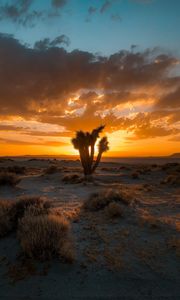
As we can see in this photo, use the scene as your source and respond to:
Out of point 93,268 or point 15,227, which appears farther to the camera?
point 15,227

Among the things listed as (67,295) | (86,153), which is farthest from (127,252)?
(86,153)

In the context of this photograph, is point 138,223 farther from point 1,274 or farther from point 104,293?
point 1,274

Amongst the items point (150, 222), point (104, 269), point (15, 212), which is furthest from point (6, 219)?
point (150, 222)

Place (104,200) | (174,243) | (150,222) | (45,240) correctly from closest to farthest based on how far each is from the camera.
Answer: (45,240) → (174,243) → (150,222) → (104,200)

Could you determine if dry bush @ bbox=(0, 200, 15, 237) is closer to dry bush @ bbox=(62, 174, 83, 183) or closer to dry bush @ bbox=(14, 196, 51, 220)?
dry bush @ bbox=(14, 196, 51, 220)

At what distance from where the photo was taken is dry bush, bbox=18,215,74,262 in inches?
237

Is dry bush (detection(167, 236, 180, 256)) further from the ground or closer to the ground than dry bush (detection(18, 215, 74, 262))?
closer to the ground

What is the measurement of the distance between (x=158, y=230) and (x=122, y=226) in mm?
1203

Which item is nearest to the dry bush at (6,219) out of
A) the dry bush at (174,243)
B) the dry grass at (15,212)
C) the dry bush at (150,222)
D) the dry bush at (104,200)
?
the dry grass at (15,212)

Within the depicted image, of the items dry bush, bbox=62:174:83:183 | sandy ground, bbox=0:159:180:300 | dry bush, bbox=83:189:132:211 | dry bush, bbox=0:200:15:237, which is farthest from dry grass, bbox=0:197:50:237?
dry bush, bbox=62:174:83:183

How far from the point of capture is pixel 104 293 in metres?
5.06

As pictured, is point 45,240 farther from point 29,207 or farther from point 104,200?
point 104,200

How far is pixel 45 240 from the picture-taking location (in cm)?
612

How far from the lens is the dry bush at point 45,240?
6031 millimetres
